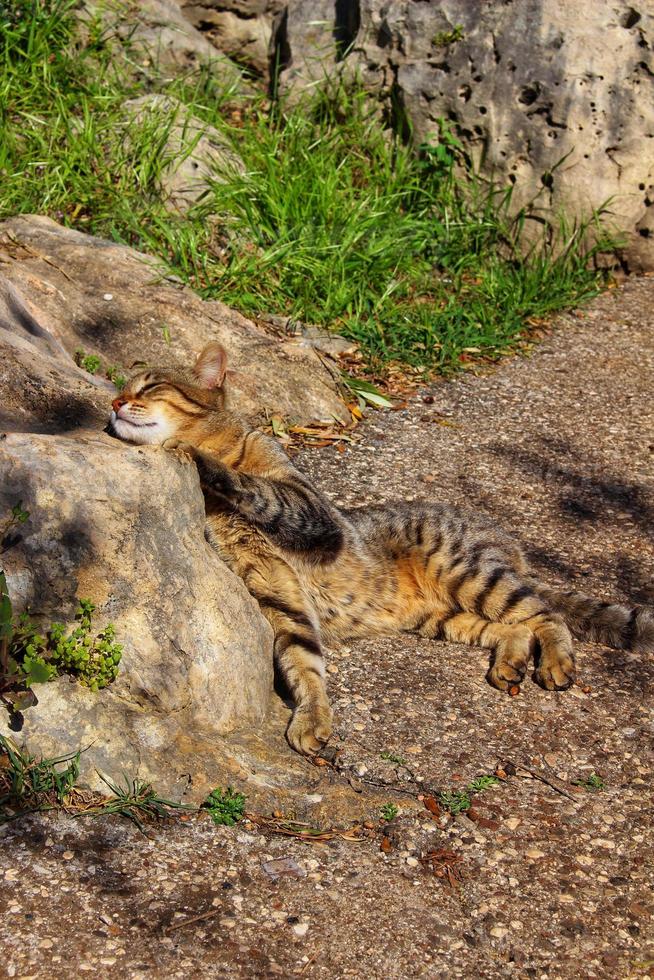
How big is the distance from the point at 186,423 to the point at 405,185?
13.2 feet

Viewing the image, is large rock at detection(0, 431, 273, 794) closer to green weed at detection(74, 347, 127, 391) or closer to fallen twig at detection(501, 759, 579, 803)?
fallen twig at detection(501, 759, 579, 803)

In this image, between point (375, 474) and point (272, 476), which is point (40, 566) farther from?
point (375, 474)

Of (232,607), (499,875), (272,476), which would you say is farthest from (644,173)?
(499,875)

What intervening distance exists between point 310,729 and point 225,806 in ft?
1.72

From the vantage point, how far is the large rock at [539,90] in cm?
805

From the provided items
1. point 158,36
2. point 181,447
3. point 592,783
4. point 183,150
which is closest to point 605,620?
point 592,783

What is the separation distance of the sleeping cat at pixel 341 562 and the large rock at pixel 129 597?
0.40m

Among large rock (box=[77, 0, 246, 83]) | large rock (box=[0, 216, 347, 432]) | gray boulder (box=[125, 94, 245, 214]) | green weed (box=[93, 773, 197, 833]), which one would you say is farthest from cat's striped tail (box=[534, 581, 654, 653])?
large rock (box=[77, 0, 246, 83])

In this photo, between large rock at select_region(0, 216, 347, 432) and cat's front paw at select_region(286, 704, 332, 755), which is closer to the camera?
cat's front paw at select_region(286, 704, 332, 755)

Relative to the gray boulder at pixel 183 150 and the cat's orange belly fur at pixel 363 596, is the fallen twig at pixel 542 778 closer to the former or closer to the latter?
the cat's orange belly fur at pixel 363 596

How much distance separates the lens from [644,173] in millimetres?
8273

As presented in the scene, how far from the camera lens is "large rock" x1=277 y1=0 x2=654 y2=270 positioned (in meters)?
8.05

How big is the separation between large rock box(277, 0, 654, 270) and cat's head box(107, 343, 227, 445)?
13.4 ft

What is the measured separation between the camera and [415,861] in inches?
133
